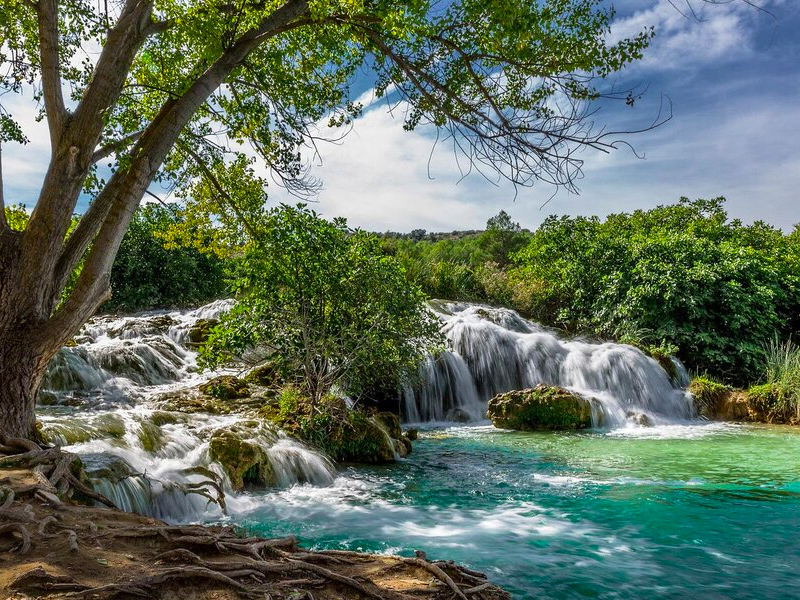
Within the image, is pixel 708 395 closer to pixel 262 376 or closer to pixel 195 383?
pixel 262 376

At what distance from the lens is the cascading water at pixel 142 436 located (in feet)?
22.5

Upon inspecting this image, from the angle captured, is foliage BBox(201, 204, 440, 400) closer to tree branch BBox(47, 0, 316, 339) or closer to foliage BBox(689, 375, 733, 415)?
tree branch BBox(47, 0, 316, 339)

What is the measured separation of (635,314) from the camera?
2072 cm

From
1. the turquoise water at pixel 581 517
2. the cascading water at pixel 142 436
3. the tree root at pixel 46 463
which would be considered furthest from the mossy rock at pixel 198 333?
the tree root at pixel 46 463

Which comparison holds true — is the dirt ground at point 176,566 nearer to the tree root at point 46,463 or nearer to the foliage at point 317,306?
the tree root at point 46,463

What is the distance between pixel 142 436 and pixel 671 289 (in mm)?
17751

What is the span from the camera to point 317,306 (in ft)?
33.1

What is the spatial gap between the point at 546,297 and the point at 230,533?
72.5ft

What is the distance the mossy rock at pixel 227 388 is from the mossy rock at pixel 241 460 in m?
2.72

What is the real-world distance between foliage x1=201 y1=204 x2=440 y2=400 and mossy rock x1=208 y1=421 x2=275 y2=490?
1674 millimetres

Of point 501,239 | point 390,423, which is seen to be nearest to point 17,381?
point 390,423

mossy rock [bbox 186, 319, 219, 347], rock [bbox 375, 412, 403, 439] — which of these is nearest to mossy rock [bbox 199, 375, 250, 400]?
rock [bbox 375, 412, 403, 439]

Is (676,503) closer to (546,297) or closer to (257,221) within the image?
(257,221)

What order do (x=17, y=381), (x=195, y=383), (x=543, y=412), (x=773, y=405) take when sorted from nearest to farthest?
(x=17, y=381) → (x=195, y=383) → (x=543, y=412) → (x=773, y=405)
